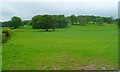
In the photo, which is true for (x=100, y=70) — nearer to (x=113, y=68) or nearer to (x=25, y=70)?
(x=113, y=68)

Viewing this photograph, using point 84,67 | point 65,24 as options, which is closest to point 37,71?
point 84,67

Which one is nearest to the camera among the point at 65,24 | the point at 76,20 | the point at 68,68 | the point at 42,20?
the point at 68,68

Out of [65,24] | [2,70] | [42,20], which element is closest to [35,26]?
[42,20]

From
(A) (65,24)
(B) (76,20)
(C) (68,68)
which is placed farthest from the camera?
(B) (76,20)

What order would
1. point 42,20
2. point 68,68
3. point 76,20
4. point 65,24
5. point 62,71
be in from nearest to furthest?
point 62,71 < point 68,68 < point 42,20 < point 65,24 < point 76,20

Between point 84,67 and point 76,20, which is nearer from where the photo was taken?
point 84,67

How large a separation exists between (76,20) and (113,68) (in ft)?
188

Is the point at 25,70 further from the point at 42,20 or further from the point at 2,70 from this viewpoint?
the point at 42,20

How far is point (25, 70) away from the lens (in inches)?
152

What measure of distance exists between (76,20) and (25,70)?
57986 millimetres

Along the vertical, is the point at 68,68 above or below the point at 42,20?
below

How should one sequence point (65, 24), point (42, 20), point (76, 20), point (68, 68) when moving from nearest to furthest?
point (68, 68) → point (42, 20) → point (65, 24) → point (76, 20)

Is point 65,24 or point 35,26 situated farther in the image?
point 65,24

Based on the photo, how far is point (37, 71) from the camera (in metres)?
3.80
